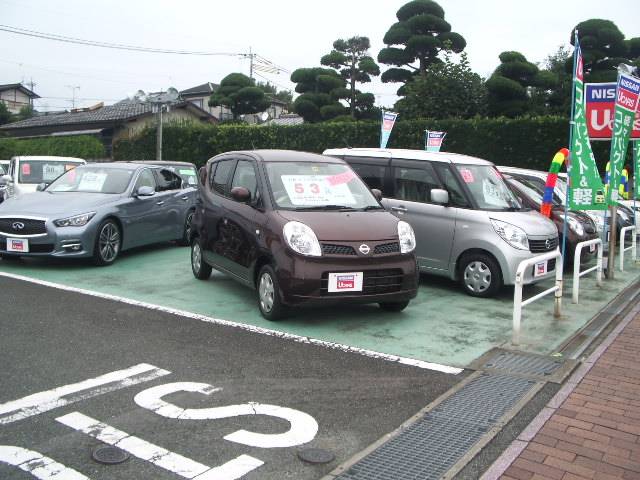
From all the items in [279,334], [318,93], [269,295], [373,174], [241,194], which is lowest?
[279,334]

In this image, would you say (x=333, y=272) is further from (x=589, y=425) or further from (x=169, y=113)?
(x=169, y=113)

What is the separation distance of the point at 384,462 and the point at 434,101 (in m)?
18.2

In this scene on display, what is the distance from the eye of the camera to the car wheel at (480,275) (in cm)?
713

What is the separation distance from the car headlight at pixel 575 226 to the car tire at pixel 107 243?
668 cm

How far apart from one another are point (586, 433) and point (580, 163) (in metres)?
4.71

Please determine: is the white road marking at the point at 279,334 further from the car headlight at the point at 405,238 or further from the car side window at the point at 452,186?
the car side window at the point at 452,186

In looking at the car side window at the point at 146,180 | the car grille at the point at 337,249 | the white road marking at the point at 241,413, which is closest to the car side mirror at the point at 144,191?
the car side window at the point at 146,180

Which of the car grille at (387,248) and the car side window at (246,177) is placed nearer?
the car grille at (387,248)

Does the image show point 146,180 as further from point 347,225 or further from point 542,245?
point 542,245

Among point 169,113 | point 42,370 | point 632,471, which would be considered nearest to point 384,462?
point 632,471

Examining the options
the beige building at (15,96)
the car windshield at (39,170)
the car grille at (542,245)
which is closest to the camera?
the car grille at (542,245)

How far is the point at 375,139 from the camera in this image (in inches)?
770

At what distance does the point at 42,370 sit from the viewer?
14.1 feet

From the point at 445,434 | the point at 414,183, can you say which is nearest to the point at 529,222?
the point at 414,183
